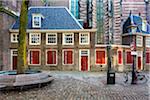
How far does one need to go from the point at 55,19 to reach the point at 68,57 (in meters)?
5.74

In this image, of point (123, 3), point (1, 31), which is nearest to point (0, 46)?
point (1, 31)

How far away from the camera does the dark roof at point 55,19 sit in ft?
115

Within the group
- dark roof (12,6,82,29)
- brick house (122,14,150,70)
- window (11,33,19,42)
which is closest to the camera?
window (11,33,19,42)

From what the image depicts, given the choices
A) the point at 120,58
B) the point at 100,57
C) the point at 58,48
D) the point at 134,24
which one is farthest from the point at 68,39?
the point at 134,24

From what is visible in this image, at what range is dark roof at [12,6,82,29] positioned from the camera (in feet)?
115

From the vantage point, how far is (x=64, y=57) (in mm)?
34094

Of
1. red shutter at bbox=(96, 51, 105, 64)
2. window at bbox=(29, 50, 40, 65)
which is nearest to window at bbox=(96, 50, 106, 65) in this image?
red shutter at bbox=(96, 51, 105, 64)

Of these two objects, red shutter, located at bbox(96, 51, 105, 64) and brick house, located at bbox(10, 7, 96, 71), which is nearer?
brick house, located at bbox(10, 7, 96, 71)

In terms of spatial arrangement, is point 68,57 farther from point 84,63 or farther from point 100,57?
point 100,57

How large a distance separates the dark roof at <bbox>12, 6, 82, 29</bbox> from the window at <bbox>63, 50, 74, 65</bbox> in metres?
3.31

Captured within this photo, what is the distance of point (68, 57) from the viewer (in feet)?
112

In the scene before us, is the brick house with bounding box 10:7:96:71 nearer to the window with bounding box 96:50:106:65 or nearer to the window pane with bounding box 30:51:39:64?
the window pane with bounding box 30:51:39:64

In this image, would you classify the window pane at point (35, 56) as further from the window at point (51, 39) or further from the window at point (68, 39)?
the window at point (68, 39)

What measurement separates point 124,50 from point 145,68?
4385mm
